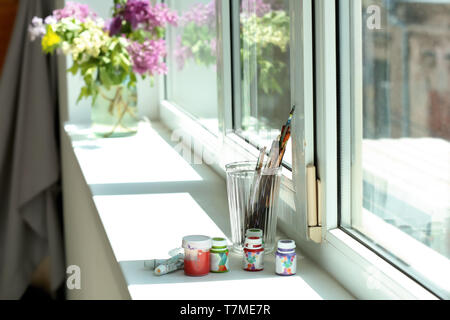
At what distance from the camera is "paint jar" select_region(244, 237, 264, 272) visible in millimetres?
947

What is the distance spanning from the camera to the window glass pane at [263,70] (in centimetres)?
116

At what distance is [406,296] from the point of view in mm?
737

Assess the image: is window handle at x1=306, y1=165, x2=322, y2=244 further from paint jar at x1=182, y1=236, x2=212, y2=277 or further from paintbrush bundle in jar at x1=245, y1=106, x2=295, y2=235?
paint jar at x1=182, y1=236, x2=212, y2=277

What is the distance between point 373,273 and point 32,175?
174cm

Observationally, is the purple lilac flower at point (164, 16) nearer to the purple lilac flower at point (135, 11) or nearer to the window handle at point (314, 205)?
the purple lilac flower at point (135, 11)

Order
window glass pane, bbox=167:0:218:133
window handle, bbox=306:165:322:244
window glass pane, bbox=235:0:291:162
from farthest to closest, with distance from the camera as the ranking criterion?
window glass pane, bbox=167:0:218:133 → window glass pane, bbox=235:0:291:162 → window handle, bbox=306:165:322:244

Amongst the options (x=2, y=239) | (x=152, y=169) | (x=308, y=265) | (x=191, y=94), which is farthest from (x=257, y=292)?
(x=2, y=239)

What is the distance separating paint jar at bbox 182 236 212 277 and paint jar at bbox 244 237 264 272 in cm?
6

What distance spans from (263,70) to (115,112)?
2.82 feet

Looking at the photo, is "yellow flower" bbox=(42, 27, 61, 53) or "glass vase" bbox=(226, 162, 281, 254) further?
"yellow flower" bbox=(42, 27, 61, 53)

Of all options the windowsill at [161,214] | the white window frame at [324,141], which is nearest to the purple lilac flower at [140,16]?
the windowsill at [161,214]

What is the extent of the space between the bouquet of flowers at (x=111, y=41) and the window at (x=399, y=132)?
3.64 ft

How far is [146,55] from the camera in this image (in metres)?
1.95

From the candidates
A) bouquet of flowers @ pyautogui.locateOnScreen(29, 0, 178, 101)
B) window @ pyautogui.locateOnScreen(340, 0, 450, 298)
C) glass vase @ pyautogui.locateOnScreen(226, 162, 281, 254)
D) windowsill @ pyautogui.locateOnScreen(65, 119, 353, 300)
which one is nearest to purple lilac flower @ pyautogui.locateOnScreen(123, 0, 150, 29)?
bouquet of flowers @ pyautogui.locateOnScreen(29, 0, 178, 101)
